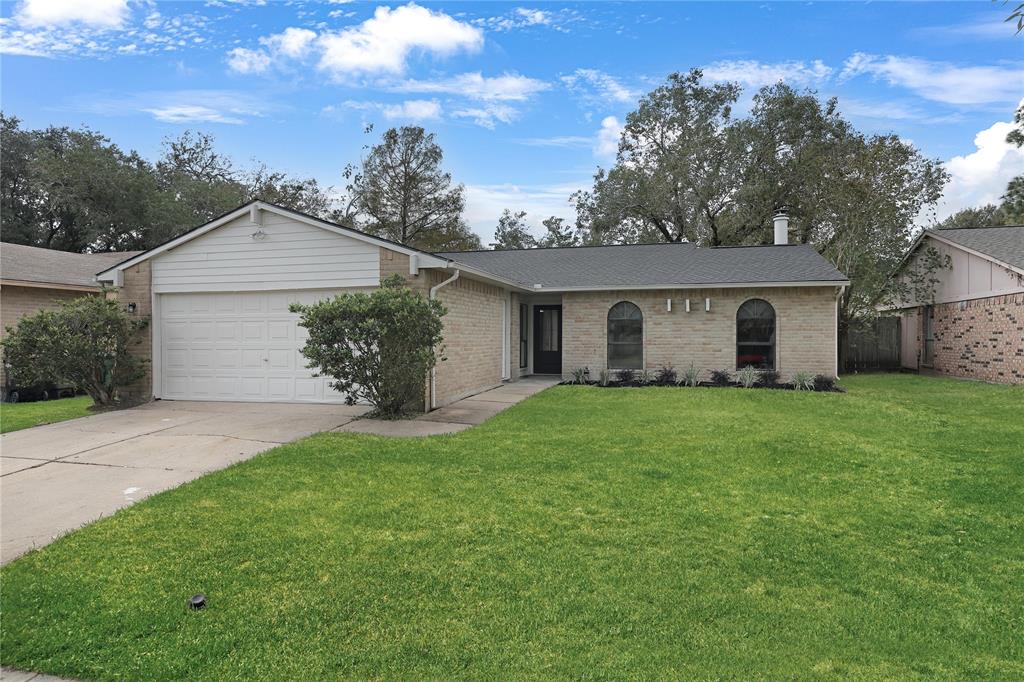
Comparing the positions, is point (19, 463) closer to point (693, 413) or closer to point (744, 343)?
point (693, 413)

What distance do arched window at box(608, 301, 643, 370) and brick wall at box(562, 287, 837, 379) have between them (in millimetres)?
162

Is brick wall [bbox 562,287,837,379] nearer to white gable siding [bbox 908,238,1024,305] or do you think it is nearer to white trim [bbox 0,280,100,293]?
white gable siding [bbox 908,238,1024,305]

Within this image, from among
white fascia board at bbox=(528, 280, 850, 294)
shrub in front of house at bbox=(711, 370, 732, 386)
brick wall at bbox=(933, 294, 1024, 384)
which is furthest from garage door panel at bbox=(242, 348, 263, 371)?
brick wall at bbox=(933, 294, 1024, 384)

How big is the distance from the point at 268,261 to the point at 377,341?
11.8 ft

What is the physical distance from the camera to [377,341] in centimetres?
852

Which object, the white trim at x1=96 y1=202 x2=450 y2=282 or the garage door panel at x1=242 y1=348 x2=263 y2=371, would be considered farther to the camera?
the garage door panel at x1=242 y1=348 x2=263 y2=371

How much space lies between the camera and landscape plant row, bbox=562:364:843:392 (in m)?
13.2

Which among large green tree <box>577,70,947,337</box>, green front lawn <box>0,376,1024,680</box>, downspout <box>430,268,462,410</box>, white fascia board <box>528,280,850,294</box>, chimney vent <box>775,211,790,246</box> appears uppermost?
large green tree <box>577,70,947,337</box>

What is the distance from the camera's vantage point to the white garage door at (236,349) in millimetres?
10758

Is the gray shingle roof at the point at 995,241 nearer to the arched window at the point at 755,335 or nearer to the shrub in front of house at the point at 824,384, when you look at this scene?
the shrub in front of house at the point at 824,384

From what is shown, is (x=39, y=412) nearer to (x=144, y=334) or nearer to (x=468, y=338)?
(x=144, y=334)

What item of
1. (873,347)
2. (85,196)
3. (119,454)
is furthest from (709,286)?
(85,196)

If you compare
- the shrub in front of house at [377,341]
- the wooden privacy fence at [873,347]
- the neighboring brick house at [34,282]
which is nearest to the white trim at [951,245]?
the wooden privacy fence at [873,347]

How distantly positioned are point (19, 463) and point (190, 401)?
4.96m
